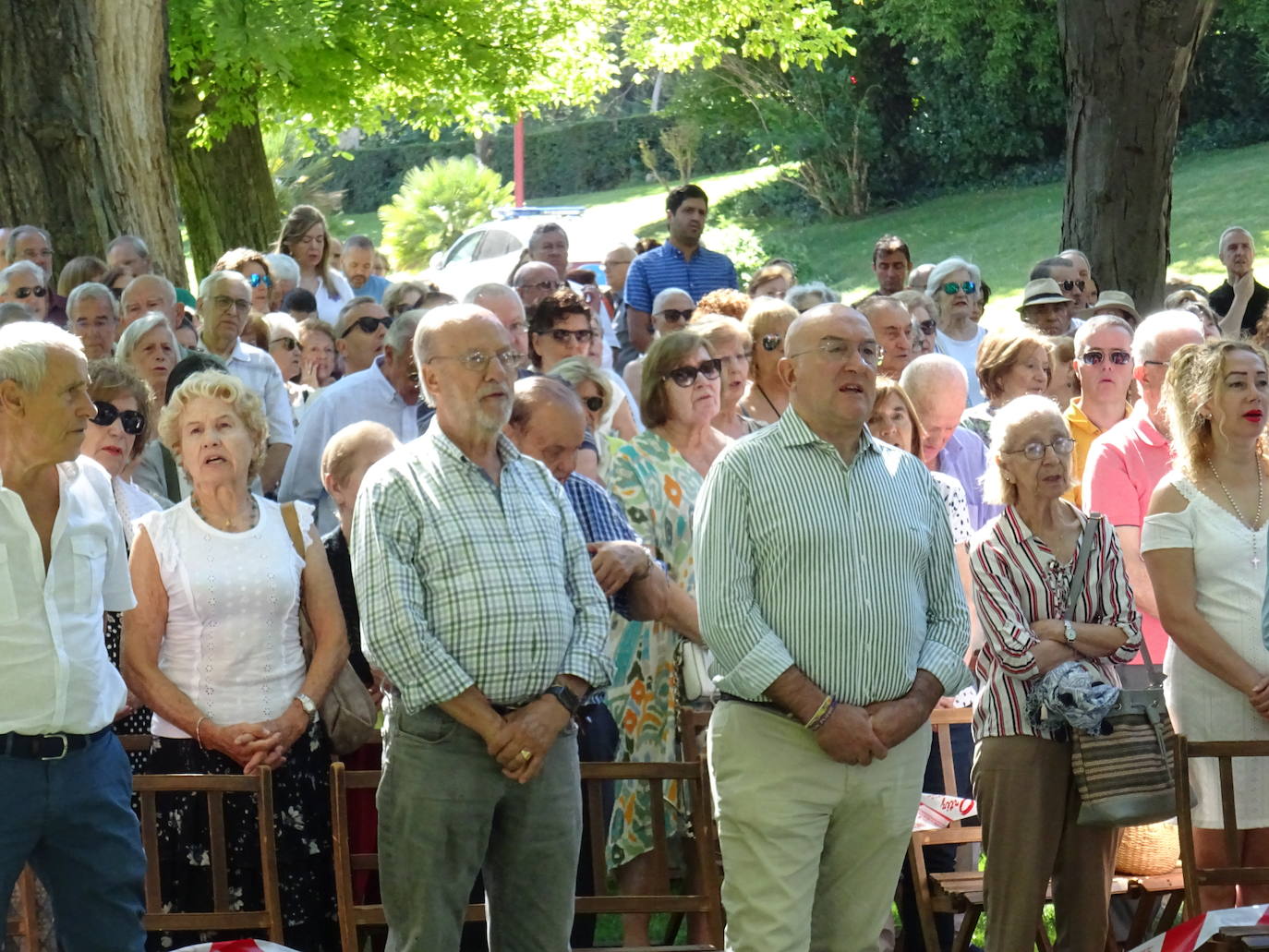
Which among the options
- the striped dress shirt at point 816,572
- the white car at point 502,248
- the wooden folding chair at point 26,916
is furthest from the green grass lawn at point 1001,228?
the wooden folding chair at point 26,916

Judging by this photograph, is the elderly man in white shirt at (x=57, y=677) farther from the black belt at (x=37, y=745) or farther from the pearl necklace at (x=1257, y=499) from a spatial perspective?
the pearl necklace at (x=1257, y=499)

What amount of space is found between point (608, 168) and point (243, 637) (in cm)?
4040

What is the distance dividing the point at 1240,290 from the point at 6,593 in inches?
383

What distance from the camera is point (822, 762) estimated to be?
429cm

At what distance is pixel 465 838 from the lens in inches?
164

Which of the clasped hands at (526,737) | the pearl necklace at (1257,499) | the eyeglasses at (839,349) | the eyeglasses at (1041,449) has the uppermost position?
the eyeglasses at (839,349)

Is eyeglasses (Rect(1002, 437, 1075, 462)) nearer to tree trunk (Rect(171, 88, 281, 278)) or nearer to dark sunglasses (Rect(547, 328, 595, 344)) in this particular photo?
dark sunglasses (Rect(547, 328, 595, 344))

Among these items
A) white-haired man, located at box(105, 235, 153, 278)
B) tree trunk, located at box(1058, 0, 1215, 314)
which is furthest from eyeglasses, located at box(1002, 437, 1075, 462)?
tree trunk, located at box(1058, 0, 1215, 314)

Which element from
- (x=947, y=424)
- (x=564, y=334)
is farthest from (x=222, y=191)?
(x=947, y=424)

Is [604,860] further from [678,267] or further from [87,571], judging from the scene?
[678,267]

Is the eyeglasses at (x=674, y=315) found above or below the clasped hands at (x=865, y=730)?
above

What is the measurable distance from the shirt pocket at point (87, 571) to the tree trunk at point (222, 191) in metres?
13.6

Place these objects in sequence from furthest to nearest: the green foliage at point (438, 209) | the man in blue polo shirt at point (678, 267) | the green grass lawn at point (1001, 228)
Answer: the green foliage at point (438, 209) → the green grass lawn at point (1001, 228) → the man in blue polo shirt at point (678, 267)

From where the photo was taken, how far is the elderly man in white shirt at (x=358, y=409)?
6.86 metres
